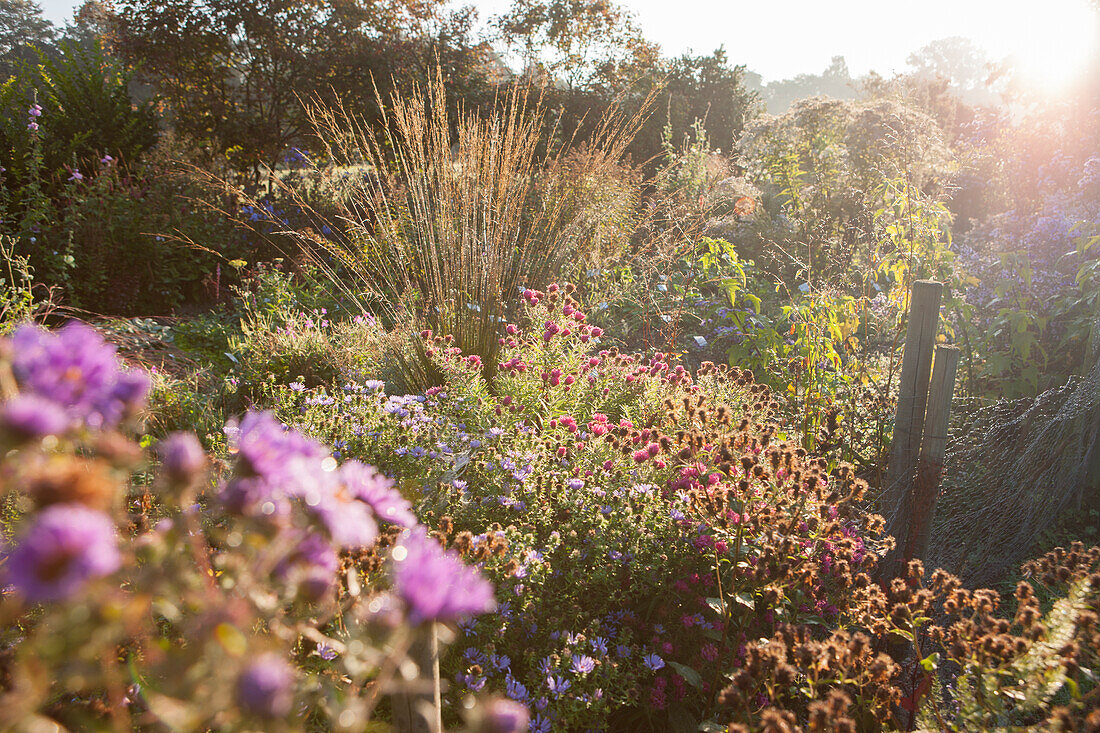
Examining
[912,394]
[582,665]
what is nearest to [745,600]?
[582,665]

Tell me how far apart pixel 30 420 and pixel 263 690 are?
0.80 ft

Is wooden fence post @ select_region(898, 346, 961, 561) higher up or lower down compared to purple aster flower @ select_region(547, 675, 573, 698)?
higher up

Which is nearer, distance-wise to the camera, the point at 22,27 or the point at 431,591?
the point at 431,591

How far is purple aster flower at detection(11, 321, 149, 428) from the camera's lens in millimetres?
451

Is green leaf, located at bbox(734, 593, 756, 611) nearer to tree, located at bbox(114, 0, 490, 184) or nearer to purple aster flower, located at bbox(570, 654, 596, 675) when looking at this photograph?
purple aster flower, located at bbox(570, 654, 596, 675)

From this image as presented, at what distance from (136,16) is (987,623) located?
8280 millimetres

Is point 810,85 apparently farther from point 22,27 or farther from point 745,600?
point 745,600

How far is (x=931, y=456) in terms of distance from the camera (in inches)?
77.7

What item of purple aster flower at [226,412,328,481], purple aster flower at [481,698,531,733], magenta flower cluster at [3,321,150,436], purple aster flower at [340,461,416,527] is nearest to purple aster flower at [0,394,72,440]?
magenta flower cluster at [3,321,150,436]

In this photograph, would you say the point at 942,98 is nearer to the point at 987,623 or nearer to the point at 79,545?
the point at 987,623

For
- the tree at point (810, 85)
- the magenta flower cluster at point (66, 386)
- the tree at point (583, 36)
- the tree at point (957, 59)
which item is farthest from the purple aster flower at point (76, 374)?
the tree at point (957, 59)

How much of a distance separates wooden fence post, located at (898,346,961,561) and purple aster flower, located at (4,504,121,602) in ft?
7.04

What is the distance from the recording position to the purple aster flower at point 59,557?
1.16 feet

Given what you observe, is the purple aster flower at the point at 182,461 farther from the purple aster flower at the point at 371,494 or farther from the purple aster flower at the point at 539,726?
the purple aster flower at the point at 539,726
